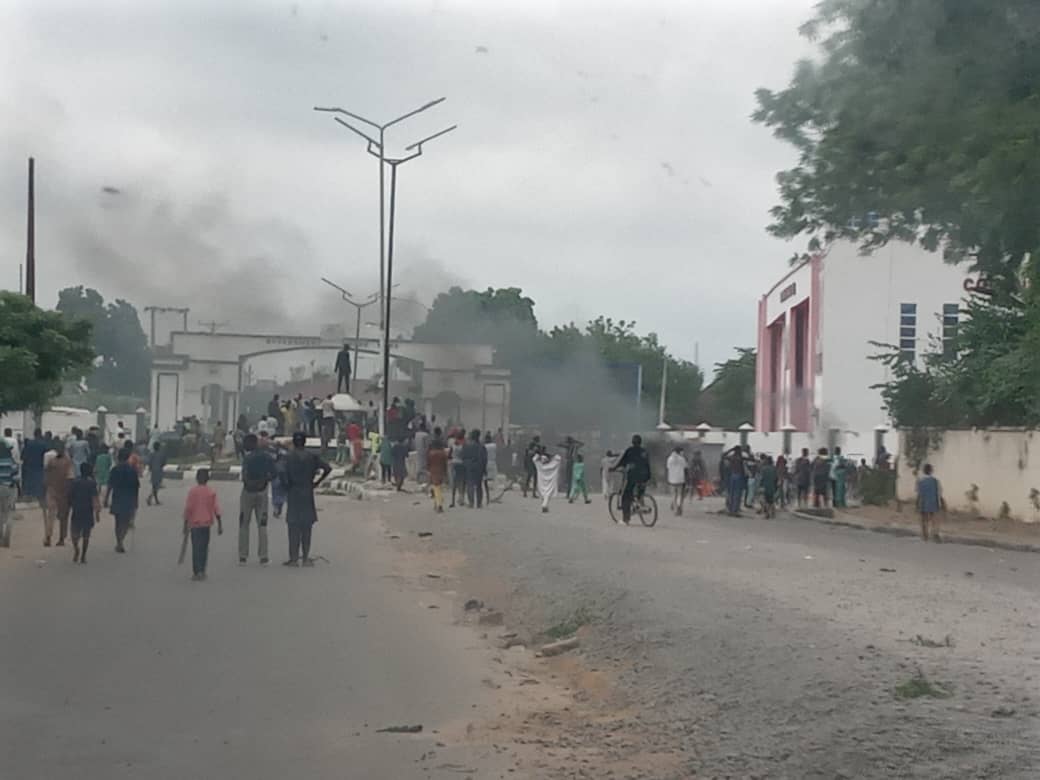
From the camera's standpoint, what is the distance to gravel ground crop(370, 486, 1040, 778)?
323 inches

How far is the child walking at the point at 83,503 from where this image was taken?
59.8ft

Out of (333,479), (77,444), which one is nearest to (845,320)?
(333,479)

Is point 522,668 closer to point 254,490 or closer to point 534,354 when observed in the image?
point 254,490

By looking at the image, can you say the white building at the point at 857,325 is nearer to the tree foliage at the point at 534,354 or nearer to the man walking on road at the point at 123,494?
the tree foliage at the point at 534,354

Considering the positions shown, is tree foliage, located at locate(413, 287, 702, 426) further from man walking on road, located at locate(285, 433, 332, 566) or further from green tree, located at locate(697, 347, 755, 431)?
man walking on road, located at locate(285, 433, 332, 566)

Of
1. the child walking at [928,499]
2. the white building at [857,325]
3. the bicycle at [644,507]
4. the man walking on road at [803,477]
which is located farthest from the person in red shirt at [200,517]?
the white building at [857,325]

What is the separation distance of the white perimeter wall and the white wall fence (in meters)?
21.2

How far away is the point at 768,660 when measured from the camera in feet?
34.7

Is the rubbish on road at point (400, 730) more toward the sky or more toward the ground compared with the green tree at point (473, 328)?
more toward the ground

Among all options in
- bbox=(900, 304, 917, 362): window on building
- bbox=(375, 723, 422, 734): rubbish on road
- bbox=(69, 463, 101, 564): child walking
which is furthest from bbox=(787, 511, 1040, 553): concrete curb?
bbox=(900, 304, 917, 362): window on building

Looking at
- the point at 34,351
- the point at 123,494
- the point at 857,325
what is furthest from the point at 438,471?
the point at 857,325

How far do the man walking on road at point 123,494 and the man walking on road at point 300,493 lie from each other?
90.8 inches

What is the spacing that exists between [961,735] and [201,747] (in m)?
4.20

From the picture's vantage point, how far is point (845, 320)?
57.1m
